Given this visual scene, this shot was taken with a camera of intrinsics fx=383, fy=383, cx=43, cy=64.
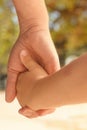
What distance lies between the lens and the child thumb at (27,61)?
923 mm

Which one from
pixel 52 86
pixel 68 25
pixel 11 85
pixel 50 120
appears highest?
pixel 52 86

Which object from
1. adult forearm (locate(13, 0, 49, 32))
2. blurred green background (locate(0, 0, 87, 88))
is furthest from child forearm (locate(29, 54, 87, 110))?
blurred green background (locate(0, 0, 87, 88))

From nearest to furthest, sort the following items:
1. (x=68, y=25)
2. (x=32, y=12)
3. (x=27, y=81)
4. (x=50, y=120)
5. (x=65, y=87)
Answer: (x=65, y=87), (x=27, y=81), (x=32, y=12), (x=50, y=120), (x=68, y=25)

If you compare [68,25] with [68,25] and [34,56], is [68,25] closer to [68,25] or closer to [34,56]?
[68,25]

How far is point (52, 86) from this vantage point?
2.50 feet

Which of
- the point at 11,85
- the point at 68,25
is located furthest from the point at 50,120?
the point at 68,25

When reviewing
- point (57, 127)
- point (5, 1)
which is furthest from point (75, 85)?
point (5, 1)

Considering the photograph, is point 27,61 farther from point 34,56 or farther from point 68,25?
point 68,25

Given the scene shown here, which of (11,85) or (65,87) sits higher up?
(65,87)

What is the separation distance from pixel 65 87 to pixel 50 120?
0.53 metres

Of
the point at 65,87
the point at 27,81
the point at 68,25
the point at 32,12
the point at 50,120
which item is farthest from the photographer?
the point at 68,25

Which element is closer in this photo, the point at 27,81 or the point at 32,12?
the point at 27,81

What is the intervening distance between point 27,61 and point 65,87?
9.0 inches

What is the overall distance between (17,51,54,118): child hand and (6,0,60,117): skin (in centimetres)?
2
